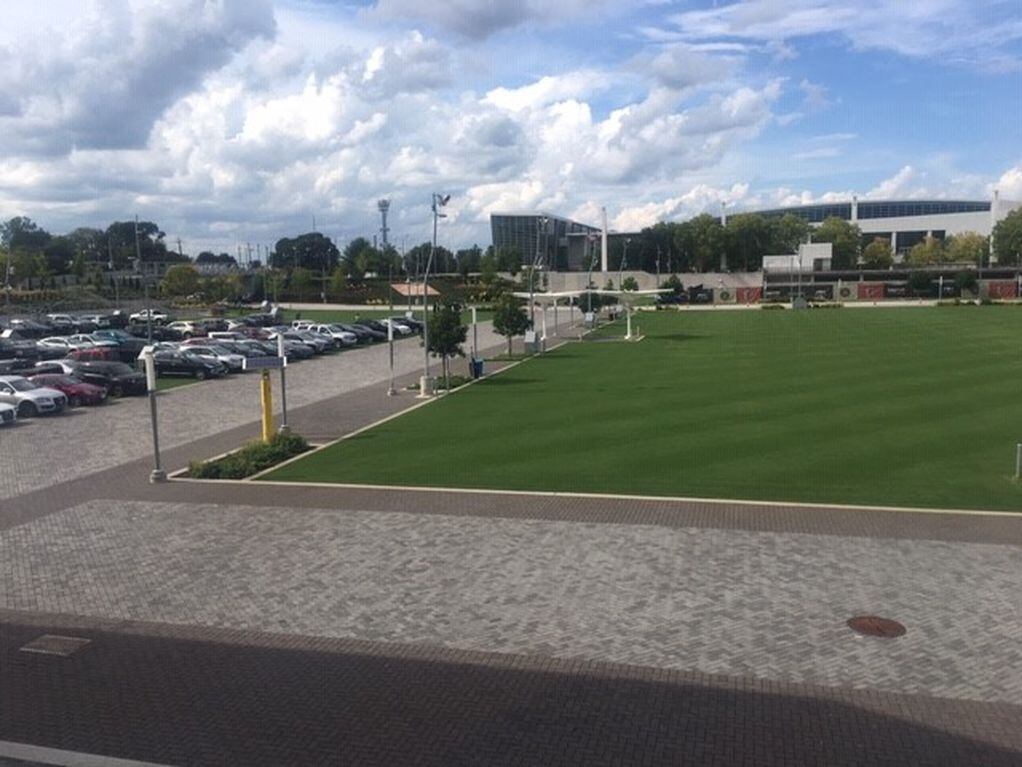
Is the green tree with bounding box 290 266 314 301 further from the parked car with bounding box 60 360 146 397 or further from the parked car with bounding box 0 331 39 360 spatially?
the parked car with bounding box 60 360 146 397

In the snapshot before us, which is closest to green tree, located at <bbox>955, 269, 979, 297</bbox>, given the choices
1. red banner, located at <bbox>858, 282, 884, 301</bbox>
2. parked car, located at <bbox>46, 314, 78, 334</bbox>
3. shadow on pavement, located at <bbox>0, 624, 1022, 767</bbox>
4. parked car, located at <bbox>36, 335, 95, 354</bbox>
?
red banner, located at <bbox>858, 282, 884, 301</bbox>

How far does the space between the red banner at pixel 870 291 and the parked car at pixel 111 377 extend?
116 m

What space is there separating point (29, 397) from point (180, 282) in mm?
93707

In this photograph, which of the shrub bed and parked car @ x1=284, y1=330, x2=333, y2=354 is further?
parked car @ x1=284, y1=330, x2=333, y2=354

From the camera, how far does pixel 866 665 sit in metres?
10.6

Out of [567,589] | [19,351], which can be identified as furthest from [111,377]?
[567,589]

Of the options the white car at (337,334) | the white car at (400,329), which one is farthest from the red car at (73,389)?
the white car at (400,329)

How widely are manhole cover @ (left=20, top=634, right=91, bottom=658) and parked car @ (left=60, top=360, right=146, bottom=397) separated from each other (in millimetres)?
27848

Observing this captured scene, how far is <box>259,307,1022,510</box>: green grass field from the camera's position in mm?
19828

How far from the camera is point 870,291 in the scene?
445 feet

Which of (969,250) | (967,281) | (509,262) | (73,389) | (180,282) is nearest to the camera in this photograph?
(73,389)

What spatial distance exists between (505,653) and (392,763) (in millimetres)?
2957

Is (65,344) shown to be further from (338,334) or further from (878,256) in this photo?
(878,256)

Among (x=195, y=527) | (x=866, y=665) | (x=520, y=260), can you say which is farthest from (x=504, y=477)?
(x=520, y=260)
